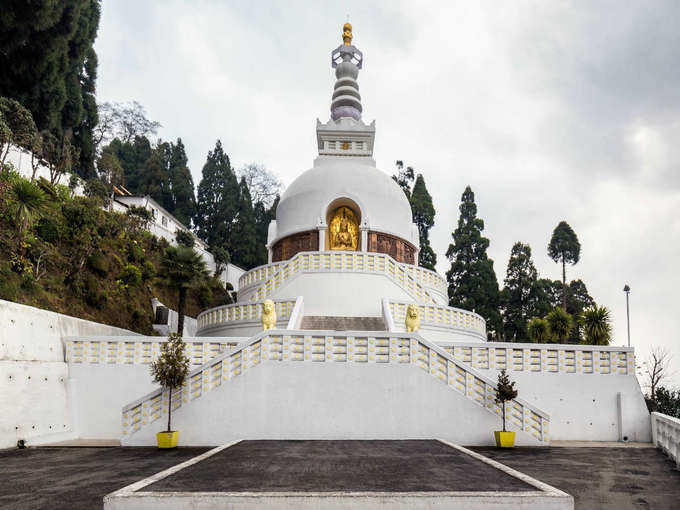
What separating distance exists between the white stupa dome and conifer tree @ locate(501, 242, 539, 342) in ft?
55.1

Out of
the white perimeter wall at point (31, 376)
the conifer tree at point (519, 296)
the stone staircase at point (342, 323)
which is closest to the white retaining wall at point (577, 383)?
the stone staircase at point (342, 323)

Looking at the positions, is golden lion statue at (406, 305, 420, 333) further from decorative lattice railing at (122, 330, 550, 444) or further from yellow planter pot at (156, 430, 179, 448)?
yellow planter pot at (156, 430, 179, 448)

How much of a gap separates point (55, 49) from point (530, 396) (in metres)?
26.8

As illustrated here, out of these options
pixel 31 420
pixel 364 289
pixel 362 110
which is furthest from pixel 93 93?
pixel 31 420

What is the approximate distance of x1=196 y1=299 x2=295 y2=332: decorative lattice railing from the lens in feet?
58.9

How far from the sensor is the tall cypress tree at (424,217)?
144 feet

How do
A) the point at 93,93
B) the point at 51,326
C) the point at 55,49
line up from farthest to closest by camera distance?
1. the point at 93,93
2. the point at 55,49
3. the point at 51,326

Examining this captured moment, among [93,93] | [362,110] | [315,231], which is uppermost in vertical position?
[93,93]

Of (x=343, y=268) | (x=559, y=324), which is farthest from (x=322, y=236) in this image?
(x=559, y=324)

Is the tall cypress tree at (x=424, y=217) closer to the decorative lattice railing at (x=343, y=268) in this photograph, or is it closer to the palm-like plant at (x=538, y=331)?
the palm-like plant at (x=538, y=331)

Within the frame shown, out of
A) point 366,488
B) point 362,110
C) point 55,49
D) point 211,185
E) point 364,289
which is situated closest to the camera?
point 366,488

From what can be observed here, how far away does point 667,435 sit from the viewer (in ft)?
37.5

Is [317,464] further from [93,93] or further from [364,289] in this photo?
[93,93]

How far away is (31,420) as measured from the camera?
11.9 metres
